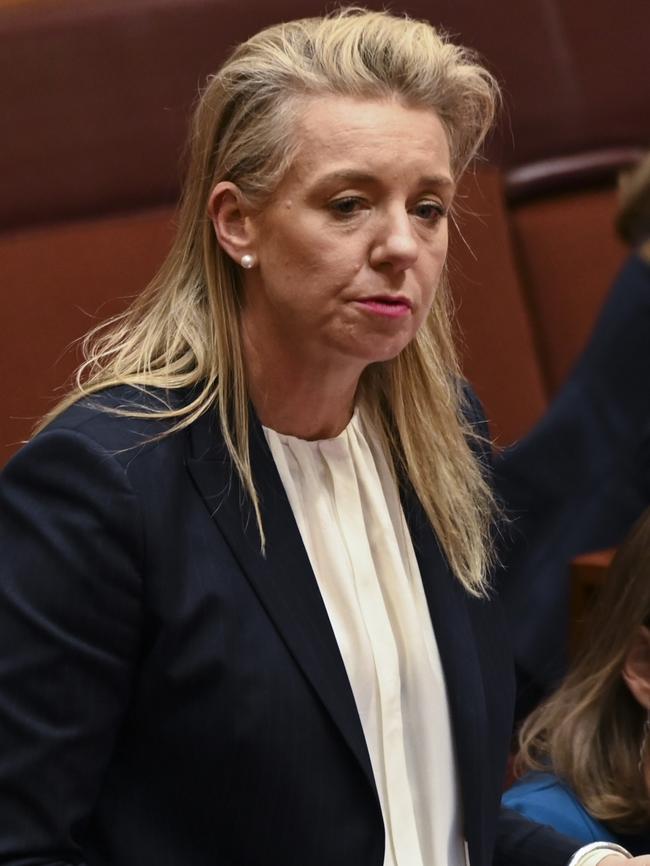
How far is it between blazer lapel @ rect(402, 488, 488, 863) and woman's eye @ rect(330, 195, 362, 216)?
0.47 feet

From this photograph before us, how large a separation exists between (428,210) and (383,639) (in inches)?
6.2

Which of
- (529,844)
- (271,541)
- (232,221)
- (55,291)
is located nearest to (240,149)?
(232,221)

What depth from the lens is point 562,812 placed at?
0.65m

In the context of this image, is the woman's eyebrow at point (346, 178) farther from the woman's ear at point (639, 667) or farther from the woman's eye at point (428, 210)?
the woman's ear at point (639, 667)

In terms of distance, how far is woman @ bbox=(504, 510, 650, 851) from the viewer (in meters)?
0.65

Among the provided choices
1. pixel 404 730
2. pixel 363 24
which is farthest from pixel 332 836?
pixel 363 24

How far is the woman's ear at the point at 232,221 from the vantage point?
0.52 meters

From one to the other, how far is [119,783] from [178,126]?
2.01 ft

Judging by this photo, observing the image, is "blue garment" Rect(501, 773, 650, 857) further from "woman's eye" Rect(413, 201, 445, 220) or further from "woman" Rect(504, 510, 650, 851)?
"woman's eye" Rect(413, 201, 445, 220)

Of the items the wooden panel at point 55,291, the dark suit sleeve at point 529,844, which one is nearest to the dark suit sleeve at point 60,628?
the dark suit sleeve at point 529,844

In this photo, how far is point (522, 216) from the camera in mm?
1102

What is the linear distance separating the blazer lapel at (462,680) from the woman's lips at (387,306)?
108mm

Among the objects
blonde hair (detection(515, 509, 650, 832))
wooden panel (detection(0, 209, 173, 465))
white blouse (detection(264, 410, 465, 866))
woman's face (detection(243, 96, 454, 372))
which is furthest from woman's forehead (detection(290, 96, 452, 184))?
wooden panel (detection(0, 209, 173, 465))

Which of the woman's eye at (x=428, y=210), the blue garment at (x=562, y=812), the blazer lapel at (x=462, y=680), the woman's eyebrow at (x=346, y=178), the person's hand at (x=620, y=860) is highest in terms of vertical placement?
the woman's eyebrow at (x=346, y=178)
